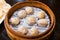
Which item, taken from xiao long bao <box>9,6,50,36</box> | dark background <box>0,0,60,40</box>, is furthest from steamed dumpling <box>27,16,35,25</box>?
dark background <box>0,0,60,40</box>

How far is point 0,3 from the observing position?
3.71 feet

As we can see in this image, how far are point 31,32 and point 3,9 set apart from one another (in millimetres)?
332

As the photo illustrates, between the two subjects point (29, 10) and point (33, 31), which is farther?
point (29, 10)

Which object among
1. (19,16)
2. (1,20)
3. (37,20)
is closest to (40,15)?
(37,20)

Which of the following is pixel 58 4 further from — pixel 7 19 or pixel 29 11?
pixel 7 19

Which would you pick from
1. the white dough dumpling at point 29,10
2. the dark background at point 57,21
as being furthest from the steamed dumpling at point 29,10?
the dark background at point 57,21

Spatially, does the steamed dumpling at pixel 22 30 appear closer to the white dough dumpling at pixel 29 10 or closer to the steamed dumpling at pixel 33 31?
the steamed dumpling at pixel 33 31

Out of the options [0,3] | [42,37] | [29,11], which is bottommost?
[42,37]

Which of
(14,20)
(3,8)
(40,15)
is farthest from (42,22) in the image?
(3,8)

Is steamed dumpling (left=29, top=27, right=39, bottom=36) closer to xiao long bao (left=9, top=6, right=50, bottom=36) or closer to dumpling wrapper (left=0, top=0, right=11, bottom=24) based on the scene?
xiao long bao (left=9, top=6, right=50, bottom=36)

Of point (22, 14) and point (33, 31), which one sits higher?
point (22, 14)

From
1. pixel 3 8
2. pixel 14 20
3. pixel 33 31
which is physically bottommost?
pixel 33 31

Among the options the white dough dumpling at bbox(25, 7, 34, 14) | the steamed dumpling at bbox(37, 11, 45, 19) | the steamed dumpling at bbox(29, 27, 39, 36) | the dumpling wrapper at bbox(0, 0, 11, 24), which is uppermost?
the dumpling wrapper at bbox(0, 0, 11, 24)

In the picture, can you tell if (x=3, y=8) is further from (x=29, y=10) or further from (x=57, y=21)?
(x=57, y=21)
